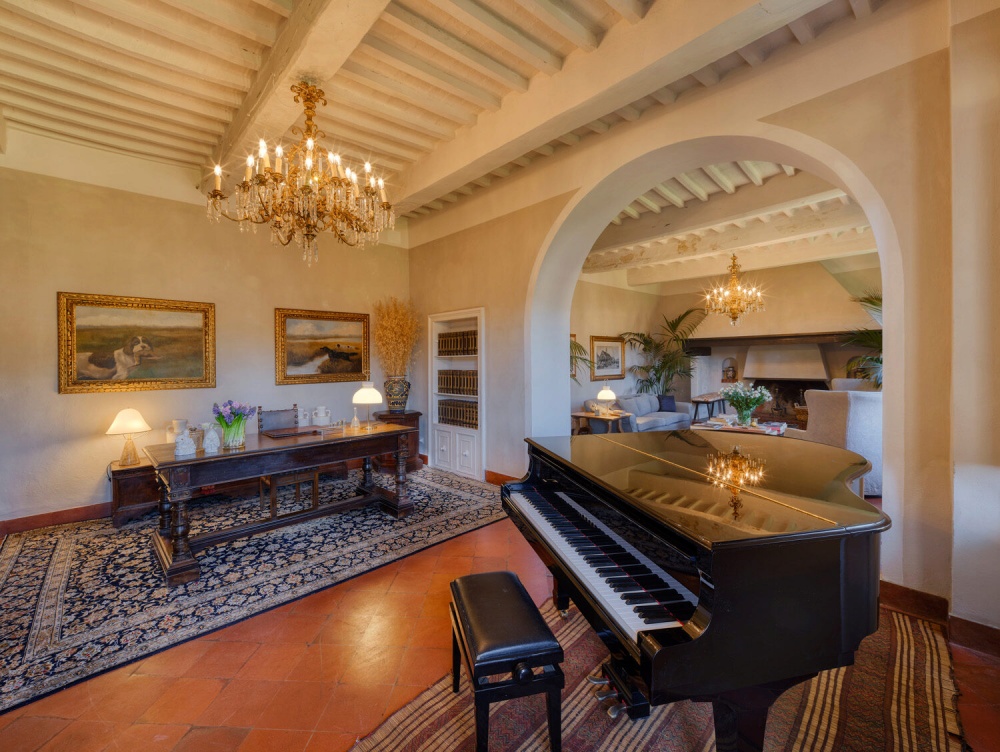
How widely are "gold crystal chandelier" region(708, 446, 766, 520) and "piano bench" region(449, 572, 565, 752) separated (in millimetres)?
792

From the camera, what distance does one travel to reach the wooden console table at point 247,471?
2.93 metres

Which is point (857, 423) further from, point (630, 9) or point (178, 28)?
point (178, 28)

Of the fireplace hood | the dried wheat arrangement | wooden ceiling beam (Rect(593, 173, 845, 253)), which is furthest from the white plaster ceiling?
the fireplace hood

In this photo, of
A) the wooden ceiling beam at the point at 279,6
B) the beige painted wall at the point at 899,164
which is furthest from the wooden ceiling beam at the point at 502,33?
→ the beige painted wall at the point at 899,164

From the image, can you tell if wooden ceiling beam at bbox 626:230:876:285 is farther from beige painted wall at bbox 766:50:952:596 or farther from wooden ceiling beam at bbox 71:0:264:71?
wooden ceiling beam at bbox 71:0:264:71

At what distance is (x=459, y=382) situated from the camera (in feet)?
18.6

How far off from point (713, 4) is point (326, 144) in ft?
11.4

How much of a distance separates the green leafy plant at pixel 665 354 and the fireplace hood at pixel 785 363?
135cm

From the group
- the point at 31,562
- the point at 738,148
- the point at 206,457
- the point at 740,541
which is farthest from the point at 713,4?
the point at 31,562

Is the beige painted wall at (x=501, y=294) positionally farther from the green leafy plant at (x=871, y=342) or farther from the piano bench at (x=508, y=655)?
the green leafy plant at (x=871, y=342)

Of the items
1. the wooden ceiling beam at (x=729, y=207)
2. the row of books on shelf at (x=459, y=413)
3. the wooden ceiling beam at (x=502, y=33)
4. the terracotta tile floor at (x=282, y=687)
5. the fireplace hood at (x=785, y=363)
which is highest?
the wooden ceiling beam at (x=502, y=33)

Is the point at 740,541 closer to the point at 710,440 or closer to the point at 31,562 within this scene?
the point at 710,440

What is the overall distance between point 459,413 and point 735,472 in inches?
159

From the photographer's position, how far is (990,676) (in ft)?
6.57
